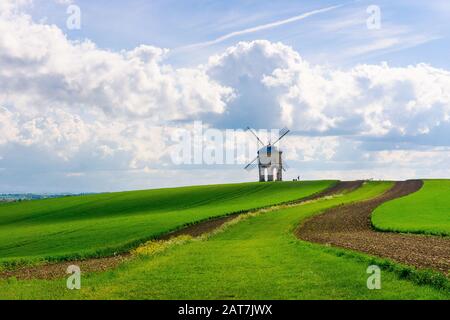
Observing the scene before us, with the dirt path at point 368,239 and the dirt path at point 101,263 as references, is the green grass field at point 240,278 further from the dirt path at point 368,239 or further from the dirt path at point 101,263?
the dirt path at point 101,263

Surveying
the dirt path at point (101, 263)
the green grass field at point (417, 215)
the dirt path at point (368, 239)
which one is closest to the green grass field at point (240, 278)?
the dirt path at point (368, 239)

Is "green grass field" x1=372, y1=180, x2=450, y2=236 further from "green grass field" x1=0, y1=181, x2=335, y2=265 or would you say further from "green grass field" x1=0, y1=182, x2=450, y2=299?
"green grass field" x1=0, y1=181, x2=335, y2=265

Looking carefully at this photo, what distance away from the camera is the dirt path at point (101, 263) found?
113ft

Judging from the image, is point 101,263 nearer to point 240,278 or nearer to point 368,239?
point 240,278

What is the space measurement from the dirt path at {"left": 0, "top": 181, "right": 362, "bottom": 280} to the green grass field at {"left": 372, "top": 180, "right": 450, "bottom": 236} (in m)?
16.9

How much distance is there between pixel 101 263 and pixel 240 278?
1676 centimetres

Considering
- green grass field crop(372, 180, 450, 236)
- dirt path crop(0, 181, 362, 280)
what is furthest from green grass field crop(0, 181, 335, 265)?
green grass field crop(372, 180, 450, 236)

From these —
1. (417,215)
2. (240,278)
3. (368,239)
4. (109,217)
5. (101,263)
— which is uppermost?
(240,278)

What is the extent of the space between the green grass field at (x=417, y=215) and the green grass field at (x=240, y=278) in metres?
14.9

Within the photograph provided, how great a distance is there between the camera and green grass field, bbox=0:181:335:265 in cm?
5338

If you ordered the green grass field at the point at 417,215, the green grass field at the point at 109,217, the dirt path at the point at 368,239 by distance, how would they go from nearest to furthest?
1. the dirt path at the point at 368,239
2. the green grass field at the point at 417,215
3. the green grass field at the point at 109,217

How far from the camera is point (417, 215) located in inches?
2537

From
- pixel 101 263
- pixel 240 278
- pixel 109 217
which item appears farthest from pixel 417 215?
pixel 109 217
